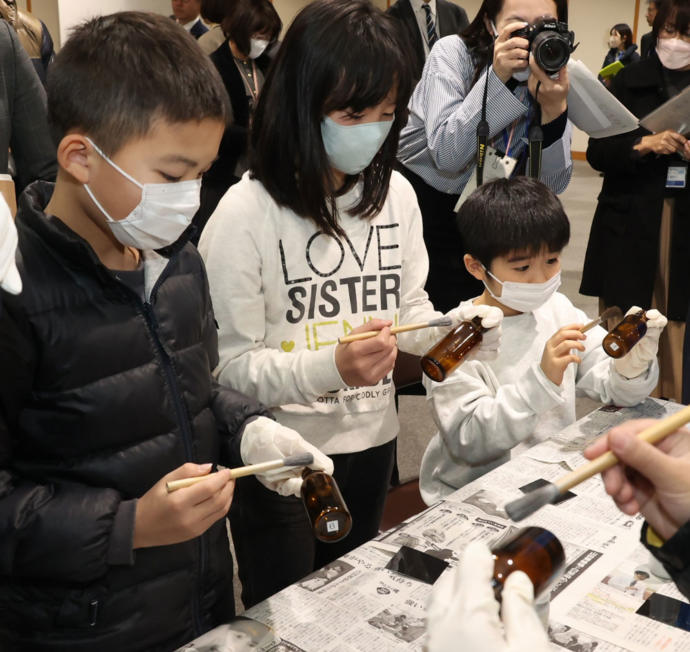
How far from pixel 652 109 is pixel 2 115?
2429 mm

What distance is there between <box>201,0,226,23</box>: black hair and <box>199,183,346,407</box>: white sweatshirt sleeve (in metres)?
2.07

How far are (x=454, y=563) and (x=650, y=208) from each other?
2445 mm

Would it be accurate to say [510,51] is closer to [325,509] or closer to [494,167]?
[494,167]

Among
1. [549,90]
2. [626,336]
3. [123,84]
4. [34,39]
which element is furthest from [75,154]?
[34,39]

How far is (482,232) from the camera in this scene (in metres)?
1.82

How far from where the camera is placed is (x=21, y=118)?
2240 millimetres

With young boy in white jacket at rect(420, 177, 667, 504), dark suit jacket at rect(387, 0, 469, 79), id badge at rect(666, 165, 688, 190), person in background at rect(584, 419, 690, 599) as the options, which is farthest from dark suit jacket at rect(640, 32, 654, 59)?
person in background at rect(584, 419, 690, 599)

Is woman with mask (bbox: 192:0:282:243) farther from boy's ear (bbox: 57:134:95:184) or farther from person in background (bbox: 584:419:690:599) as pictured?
person in background (bbox: 584:419:690:599)

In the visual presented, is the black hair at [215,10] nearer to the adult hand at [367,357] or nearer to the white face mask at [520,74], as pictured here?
the white face mask at [520,74]

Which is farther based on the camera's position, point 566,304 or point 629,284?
point 629,284

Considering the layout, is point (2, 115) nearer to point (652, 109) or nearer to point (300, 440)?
point (300, 440)

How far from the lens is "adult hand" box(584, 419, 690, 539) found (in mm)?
830

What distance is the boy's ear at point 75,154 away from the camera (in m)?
1.11

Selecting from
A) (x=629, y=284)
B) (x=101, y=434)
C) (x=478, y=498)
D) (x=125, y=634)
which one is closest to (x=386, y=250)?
(x=478, y=498)
